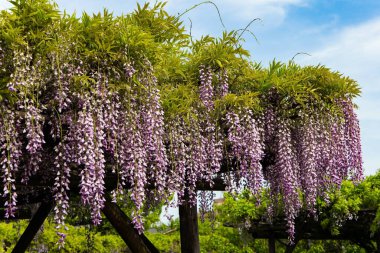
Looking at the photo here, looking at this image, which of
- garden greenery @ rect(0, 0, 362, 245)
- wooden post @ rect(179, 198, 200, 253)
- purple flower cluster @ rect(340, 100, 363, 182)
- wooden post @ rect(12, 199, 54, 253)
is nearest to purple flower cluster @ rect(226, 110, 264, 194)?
garden greenery @ rect(0, 0, 362, 245)

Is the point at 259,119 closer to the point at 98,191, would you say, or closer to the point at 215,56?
the point at 215,56

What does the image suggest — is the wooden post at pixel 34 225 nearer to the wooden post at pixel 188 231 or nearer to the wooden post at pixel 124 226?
the wooden post at pixel 124 226

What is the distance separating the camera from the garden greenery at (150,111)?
632 centimetres

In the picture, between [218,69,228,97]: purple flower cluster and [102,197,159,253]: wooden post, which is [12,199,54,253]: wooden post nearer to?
[102,197,159,253]: wooden post

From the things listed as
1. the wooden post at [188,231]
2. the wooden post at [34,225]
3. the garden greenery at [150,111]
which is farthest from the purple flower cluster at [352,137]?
the wooden post at [34,225]

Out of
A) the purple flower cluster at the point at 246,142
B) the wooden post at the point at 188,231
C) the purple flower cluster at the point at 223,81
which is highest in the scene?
the purple flower cluster at the point at 223,81

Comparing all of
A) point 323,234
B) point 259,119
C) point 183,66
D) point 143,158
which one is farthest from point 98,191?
point 323,234

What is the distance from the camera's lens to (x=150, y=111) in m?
7.06

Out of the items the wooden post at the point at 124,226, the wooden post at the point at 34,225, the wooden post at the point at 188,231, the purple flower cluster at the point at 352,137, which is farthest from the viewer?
the wooden post at the point at 188,231

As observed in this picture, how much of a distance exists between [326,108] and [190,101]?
2863 millimetres

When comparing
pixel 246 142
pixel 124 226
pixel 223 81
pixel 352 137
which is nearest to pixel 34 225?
pixel 124 226

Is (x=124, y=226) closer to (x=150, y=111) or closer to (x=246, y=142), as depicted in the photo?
(x=246, y=142)

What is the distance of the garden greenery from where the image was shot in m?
6.32

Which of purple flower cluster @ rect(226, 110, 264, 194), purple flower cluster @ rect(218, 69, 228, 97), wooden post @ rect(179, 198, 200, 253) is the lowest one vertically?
wooden post @ rect(179, 198, 200, 253)
